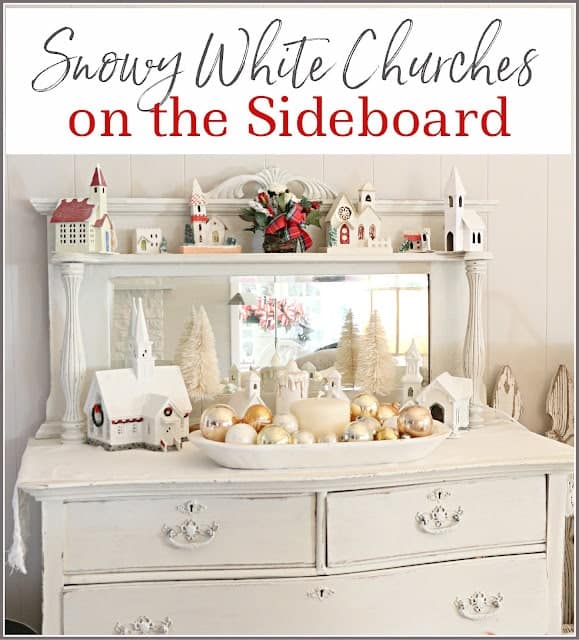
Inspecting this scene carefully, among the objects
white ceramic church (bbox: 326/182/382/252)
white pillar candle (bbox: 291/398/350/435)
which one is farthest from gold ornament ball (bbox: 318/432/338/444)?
white ceramic church (bbox: 326/182/382/252)

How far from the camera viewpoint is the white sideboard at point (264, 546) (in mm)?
1851

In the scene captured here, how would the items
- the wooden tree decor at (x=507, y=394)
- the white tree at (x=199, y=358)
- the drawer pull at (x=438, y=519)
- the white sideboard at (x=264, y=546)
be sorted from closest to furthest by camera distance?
the white sideboard at (x=264, y=546) → the drawer pull at (x=438, y=519) → the white tree at (x=199, y=358) → the wooden tree decor at (x=507, y=394)

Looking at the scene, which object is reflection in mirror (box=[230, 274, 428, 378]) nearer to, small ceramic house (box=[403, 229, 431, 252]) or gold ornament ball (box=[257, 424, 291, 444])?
small ceramic house (box=[403, 229, 431, 252])

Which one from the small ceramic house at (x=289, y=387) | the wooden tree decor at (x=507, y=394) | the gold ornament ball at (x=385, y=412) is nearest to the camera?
the gold ornament ball at (x=385, y=412)

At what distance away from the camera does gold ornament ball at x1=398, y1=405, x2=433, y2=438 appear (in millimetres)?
1986

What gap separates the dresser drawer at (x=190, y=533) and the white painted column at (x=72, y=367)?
1.28 ft

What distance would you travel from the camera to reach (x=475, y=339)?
2.39 m

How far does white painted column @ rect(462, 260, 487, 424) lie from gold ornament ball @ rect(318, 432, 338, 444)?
59 centimetres

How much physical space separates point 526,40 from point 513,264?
2.26ft

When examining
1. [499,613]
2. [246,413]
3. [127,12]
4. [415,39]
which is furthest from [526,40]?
[499,613]

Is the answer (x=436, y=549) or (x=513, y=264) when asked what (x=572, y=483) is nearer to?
(x=436, y=549)

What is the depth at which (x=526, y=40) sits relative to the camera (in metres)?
2.50

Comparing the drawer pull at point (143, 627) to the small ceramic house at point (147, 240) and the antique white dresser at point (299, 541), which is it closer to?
the antique white dresser at point (299, 541)

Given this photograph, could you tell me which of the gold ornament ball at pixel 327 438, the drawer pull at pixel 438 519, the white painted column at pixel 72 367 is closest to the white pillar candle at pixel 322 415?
the gold ornament ball at pixel 327 438
